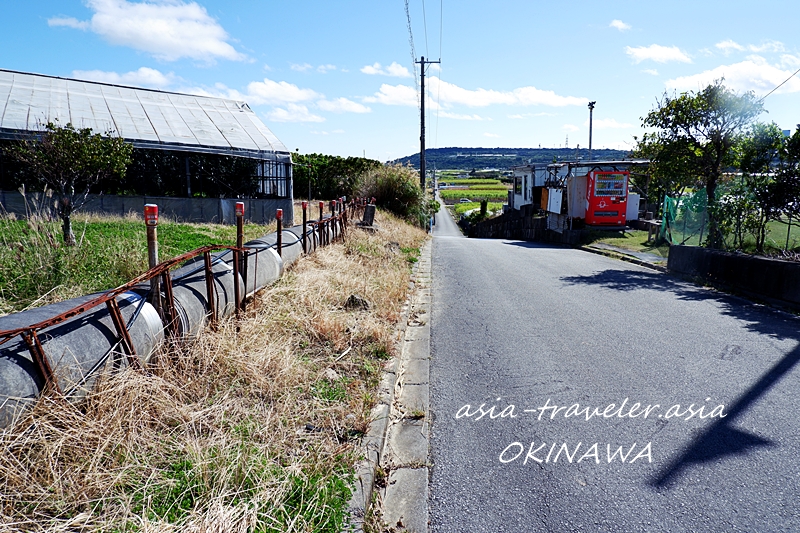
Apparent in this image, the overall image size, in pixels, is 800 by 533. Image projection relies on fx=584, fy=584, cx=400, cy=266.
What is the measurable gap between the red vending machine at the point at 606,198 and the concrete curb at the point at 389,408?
687 inches

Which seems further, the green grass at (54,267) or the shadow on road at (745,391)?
the green grass at (54,267)

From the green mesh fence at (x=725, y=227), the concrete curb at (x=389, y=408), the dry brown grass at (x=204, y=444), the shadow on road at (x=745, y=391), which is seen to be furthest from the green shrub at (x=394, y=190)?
the dry brown grass at (x=204, y=444)

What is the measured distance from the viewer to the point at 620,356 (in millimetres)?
6254

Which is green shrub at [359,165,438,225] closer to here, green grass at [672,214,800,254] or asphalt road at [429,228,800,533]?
green grass at [672,214,800,254]

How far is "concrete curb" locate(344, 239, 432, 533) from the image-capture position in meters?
3.35

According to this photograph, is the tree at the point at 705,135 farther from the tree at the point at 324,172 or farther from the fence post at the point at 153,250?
the tree at the point at 324,172

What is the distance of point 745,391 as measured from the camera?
5191mm

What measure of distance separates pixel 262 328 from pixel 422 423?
1866mm

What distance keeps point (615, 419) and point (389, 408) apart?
70.4 inches

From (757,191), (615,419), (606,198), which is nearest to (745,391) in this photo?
(615,419)

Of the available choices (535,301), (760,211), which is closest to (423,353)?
(535,301)

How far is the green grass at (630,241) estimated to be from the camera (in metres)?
18.2

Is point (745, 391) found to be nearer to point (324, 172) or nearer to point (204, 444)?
point (204, 444)

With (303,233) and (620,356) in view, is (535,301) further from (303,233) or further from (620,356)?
(303,233)
